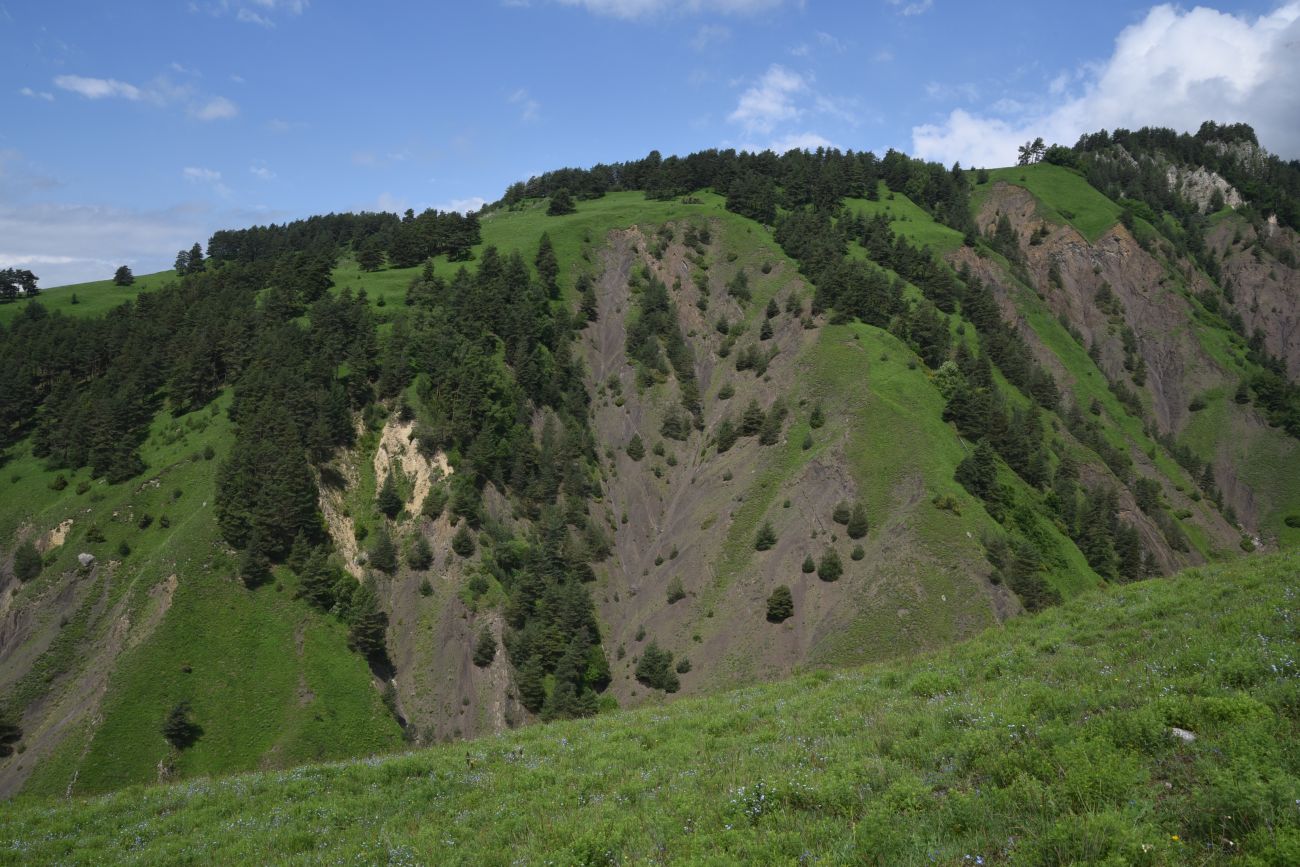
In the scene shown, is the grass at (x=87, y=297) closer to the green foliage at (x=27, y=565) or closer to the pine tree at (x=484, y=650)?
the green foliage at (x=27, y=565)

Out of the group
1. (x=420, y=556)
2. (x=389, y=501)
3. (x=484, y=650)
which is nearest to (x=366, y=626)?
(x=420, y=556)

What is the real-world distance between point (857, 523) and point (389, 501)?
167ft

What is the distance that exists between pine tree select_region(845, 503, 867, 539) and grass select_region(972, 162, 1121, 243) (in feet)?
445

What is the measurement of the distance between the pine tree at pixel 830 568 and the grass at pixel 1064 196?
464ft

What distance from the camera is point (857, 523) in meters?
65.6

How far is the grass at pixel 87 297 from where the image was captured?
112 m

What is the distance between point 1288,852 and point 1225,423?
165 metres

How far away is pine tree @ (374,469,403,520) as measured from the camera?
73.1 m

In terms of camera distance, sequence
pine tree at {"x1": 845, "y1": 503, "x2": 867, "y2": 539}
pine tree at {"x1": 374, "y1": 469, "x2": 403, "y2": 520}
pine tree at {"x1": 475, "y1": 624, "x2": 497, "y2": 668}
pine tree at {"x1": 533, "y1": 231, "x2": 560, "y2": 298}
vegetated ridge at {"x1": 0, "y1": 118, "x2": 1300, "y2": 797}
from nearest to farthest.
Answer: vegetated ridge at {"x1": 0, "y1": 118, "x2": 1300, "y2": 797}
pine tree at {"x1": 475, "y1": 624, "x2": 497, "y2": 668}
pine tree at {"x1": 845, "y1": 503, "x2": 867, "y2": 539}
pine tree at {"x1": 374, "y1": 469, "x2": 403, "y2": 520}
pine tree at {"x1": 533, "y1": 231, "x2": 560, "y2": 298}

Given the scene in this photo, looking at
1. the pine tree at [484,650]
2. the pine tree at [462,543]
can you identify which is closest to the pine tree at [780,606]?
the pine tree at [484,650]

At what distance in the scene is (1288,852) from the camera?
632 cm

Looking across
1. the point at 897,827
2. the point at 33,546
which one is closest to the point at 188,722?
the point at 33,546

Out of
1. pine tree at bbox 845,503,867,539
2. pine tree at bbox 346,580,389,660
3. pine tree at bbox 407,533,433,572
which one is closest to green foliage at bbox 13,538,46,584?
pine tree at bbox 346,580,389,660

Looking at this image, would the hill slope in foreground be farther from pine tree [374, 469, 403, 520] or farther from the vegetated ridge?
pine tree [374, 469, 403, 520]
